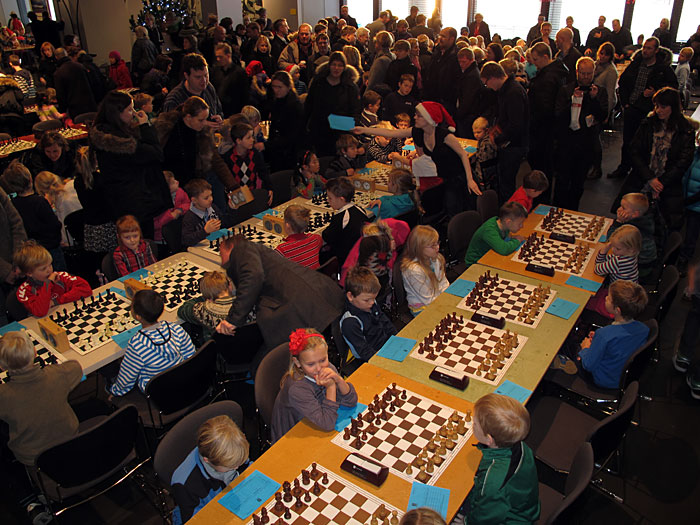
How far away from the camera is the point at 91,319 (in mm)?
4027

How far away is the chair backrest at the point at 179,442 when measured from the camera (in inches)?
111

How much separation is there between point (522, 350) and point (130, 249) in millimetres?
3374

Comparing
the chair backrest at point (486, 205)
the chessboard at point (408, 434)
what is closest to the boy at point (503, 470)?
the chessboard at point (408, 434)

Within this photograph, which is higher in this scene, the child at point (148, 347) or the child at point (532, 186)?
the child at point (532, 186)

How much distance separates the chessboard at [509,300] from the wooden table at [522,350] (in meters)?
0.07

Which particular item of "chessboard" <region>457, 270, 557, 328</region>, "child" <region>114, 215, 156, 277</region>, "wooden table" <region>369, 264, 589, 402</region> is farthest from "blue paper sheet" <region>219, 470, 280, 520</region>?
"child" <region>114, 215, 156, 277</region>

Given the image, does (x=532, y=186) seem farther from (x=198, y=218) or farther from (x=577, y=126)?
(x=198, y=218)

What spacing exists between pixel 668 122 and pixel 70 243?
22.2 feet

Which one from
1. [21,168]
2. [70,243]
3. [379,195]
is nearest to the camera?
[21,168]

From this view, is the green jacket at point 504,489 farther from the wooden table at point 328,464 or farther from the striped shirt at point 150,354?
the striped shirt at point 150,354

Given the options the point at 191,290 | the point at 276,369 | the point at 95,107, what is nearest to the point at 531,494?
the point at 276,369

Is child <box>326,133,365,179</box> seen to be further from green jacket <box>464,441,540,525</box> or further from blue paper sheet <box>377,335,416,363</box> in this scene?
green jacket <box>464,441,540,525</box>

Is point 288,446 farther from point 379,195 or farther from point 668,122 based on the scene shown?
point 668,122

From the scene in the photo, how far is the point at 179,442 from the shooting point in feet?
9.49
